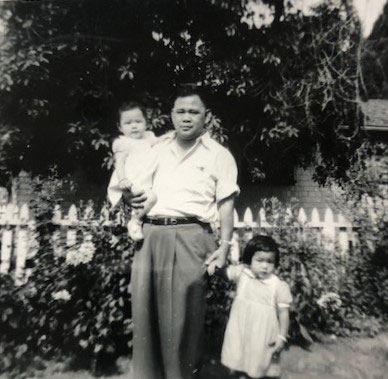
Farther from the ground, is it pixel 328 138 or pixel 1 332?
pixel 328 138

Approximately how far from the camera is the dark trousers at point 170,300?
164cm

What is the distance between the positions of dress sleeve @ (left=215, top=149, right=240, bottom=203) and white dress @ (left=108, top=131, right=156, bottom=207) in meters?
0.28

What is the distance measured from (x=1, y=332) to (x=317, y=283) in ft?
7.52

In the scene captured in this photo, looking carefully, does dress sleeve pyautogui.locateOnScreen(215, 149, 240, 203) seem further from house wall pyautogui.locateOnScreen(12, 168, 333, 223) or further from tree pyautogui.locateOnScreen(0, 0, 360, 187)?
house wall pyautogui.locateOnScreen(12, 168, 333, 223)

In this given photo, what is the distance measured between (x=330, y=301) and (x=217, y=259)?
1927mm

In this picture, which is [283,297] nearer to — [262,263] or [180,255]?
[262,263]

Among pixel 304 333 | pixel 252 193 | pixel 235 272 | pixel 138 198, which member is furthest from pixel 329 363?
pixel 252 193

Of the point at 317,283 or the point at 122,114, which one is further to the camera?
the point at 317,283

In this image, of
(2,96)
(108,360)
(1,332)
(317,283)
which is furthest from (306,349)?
(2,96)

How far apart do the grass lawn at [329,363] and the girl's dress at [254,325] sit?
0.37m

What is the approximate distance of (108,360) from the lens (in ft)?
8.55

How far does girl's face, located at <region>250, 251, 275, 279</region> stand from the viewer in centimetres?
197

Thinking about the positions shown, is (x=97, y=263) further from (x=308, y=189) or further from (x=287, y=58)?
(x=308, y=189)

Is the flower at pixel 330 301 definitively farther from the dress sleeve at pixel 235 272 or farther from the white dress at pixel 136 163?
the white dress at pixel 136 163
